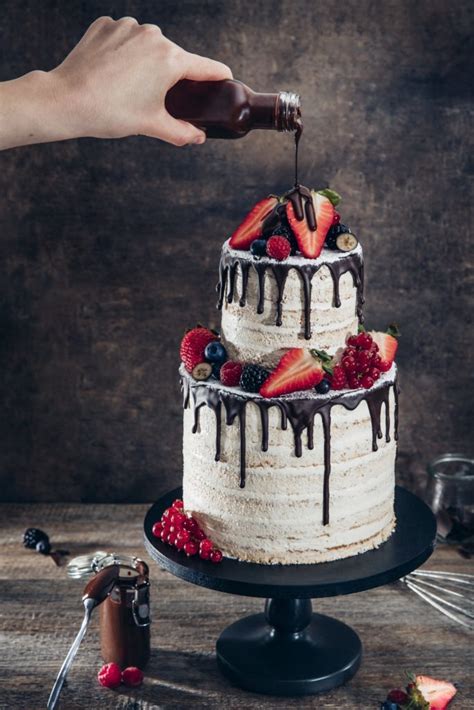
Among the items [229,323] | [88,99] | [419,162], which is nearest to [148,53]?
[88,99]

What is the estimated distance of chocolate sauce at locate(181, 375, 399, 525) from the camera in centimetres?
222

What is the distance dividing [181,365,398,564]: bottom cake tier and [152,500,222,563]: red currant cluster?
29 millimetres

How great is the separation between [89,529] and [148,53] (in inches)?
63.6

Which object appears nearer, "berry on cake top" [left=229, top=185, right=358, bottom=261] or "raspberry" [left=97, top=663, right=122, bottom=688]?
"berry on cake top" [left=229, top=185, right=358, bottom=261]

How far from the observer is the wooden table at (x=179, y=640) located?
95.3 inches

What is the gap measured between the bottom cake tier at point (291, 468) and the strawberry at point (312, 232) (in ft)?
0.94

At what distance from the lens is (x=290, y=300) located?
2.24 metres

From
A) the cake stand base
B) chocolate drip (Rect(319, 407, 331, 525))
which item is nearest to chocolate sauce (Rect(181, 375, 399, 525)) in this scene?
chocolate drip (Rect(319, 407, 331, 525))

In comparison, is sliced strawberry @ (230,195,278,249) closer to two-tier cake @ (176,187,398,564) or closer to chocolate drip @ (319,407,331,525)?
two-tier cake @ (176,187,398,564)

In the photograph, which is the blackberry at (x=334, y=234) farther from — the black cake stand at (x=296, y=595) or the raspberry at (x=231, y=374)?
the black cake stand at (x=296, y=595)

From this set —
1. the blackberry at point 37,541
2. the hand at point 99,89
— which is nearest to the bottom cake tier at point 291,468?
the hand at point 99,89

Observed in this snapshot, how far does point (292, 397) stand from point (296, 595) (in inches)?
15.3

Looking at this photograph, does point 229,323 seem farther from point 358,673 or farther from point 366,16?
point 366,16

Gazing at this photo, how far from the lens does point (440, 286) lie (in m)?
3.19
